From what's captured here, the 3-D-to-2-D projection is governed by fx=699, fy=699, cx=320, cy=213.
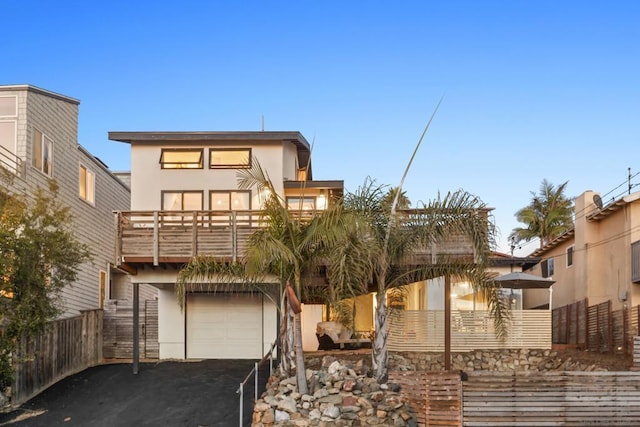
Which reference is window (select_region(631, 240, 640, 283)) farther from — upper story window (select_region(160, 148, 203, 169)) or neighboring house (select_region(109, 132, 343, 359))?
upper story window (select_region(160, 148, 203, 169))

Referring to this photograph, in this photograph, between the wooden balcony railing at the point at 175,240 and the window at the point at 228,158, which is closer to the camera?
the wooden balcony railing at the point at 175,240

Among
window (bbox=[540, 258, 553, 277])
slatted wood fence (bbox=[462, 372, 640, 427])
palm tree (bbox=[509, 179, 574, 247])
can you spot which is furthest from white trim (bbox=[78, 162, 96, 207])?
palm tree (bbox=[509, 179, 574, 247])

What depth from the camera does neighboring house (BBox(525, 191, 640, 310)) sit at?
75.4 feet

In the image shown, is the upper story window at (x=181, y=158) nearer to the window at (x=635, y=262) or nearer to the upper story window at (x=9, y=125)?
the upper story window at (x=9, y=125)

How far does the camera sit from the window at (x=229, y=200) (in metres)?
22.2

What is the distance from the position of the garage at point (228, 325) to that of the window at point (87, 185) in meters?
6.09

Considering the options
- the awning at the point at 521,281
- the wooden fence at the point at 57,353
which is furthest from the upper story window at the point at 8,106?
the awning at the point at 521,281

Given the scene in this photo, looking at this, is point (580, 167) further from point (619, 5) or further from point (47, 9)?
point (47, 9)

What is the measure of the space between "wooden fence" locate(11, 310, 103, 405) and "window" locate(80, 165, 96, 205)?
5.02 m

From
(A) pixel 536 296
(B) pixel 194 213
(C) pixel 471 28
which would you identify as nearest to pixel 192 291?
(B) pixel 194 213

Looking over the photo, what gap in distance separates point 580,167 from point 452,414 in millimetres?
25853

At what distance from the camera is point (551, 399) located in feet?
47.0

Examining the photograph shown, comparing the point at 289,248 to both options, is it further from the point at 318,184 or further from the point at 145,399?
the point at 318,184

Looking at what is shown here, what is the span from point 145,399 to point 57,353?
371 cm
